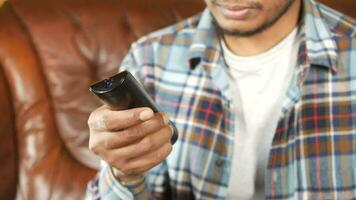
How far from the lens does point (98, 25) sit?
1213 mm

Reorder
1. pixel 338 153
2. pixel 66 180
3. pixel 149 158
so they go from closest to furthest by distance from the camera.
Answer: pixel 149 158 < pixel 338 153 < pixel 66 180

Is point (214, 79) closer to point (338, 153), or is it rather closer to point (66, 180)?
point (338, 153)

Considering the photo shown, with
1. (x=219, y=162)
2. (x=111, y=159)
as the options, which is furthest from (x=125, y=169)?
(x=219, y=162)

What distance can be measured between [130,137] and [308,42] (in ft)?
1.54

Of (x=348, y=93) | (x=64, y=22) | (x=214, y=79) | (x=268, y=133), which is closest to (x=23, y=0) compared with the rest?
(x=64, y=22)

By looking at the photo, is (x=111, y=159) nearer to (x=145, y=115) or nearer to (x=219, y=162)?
(x=145, y=115)

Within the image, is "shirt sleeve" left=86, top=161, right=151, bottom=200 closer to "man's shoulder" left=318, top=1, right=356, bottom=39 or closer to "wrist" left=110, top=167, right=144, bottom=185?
"wrist" left=110, top=167, right=144, bottom=185

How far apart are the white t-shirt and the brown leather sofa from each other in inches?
13.7

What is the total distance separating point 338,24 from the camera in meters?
1.00

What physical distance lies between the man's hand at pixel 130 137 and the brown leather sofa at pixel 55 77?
18.9 inches

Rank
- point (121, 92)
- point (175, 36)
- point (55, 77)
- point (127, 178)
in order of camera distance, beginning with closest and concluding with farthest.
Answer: point (121, 92) < point (127, 178) < point (175, 36) < point (55, 77)

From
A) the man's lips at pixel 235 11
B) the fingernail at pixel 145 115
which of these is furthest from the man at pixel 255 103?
the fingernail at pixel 145 115

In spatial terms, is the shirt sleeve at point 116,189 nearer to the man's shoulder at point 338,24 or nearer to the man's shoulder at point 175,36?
the man's shoulder at point 175,36

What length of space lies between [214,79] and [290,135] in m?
0.19
